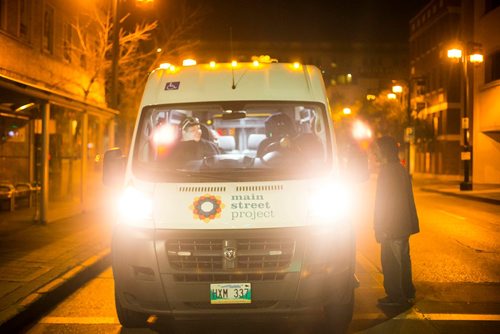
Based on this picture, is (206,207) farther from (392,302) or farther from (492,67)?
(492,67)

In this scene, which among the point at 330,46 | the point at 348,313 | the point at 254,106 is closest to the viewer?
the point at 348,313

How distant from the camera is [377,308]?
22.2 ft

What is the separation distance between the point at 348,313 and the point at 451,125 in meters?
44.2

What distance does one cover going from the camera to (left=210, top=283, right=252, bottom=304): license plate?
5.08m

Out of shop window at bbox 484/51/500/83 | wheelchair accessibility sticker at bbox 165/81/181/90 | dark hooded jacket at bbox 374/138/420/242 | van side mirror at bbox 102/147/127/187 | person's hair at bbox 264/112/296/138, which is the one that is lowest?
dark hooded jacket at bbox 374/138/420/242

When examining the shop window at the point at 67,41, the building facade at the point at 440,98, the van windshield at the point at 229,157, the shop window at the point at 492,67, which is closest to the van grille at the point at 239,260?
the van windshield at the point at 229,157

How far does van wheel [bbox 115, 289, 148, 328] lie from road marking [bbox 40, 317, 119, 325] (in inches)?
20.2

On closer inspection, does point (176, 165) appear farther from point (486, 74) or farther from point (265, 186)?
→ point (486, 74)

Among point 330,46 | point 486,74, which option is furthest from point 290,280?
point 330,46

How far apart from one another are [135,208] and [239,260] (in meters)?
1.06

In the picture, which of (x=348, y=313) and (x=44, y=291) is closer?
(x=348, y=313)

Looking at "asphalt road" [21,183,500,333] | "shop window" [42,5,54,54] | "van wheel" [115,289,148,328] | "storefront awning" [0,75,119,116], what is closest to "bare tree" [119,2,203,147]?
"shop window" [42,5,54,54]

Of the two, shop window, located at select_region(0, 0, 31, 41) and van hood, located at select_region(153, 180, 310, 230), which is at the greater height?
shop window, located at select_region(0, 0, 31, 41)

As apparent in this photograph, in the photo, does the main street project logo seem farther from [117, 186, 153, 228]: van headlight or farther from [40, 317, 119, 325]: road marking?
[40, 317, 119, 325]: road marking
